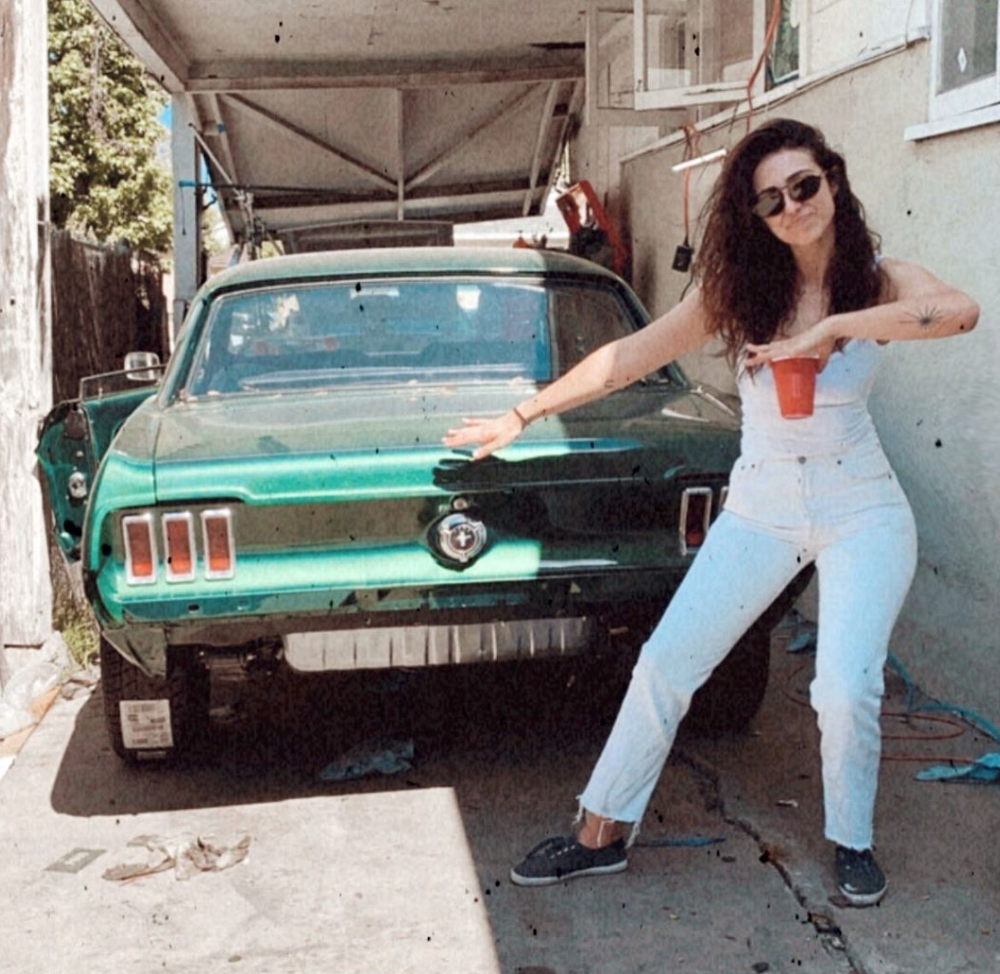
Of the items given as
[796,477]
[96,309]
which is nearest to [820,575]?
[796,477]

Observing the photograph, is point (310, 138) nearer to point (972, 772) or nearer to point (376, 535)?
point (376, 535)

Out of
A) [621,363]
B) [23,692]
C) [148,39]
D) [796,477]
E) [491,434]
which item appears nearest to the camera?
[796,477]

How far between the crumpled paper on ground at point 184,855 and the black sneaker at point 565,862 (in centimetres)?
81

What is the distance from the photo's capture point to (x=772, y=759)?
468 centimetres

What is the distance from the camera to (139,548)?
3.88 meters

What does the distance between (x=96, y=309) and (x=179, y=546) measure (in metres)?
5.88

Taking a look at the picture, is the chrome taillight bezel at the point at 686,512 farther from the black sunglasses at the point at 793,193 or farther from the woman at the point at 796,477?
the black sunglasses at the point at 793,193

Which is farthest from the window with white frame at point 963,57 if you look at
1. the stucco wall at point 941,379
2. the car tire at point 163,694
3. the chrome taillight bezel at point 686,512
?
the car tire at point 163,694

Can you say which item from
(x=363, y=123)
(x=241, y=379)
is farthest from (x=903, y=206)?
(x=363, y=123)

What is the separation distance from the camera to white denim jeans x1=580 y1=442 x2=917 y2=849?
133 inches

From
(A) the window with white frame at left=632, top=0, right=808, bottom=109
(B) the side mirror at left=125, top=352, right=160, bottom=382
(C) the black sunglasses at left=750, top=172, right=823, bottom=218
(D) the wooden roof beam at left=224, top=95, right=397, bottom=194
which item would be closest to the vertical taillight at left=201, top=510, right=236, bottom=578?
(C) the black sunglasses at left=750, top=172, right=823, bottom=218

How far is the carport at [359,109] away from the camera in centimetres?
1067

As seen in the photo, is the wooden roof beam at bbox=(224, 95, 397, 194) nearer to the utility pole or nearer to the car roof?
the utility pole

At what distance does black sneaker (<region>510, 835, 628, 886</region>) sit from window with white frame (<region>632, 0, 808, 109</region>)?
4.34 metres
